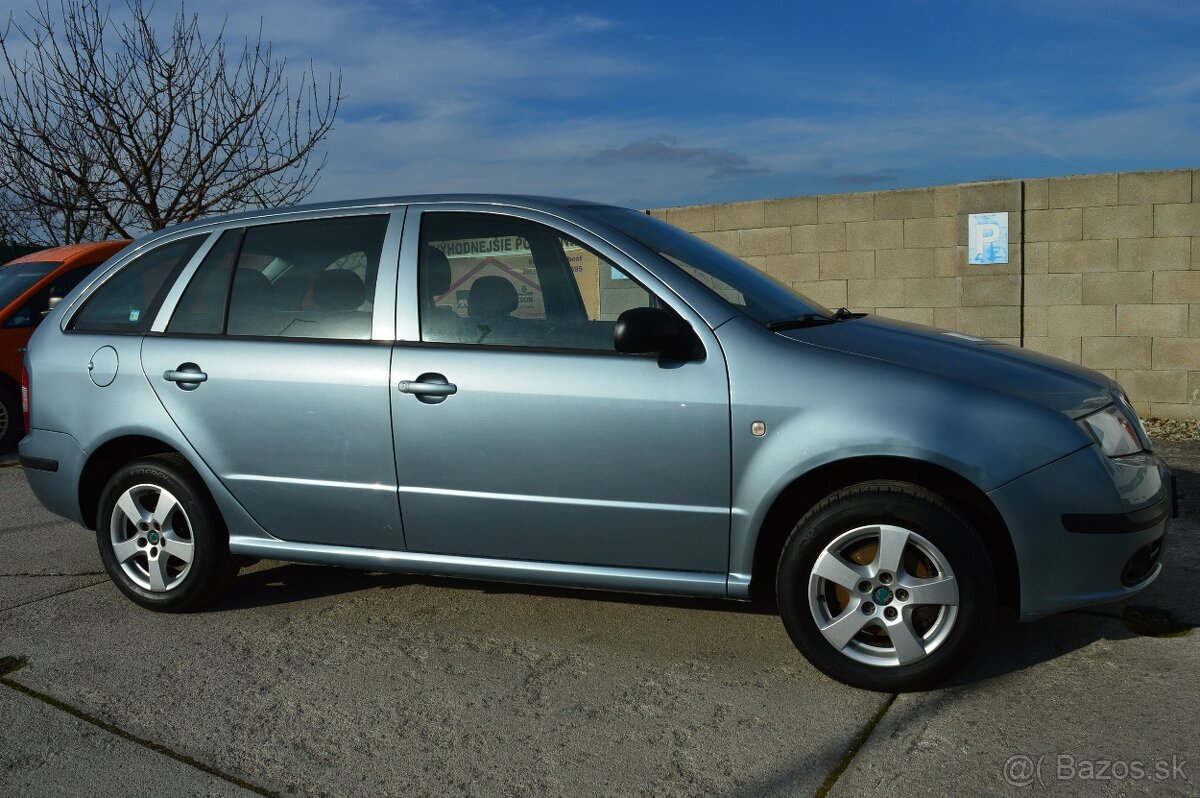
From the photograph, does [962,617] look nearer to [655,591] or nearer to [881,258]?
[655,591]

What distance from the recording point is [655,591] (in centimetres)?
371

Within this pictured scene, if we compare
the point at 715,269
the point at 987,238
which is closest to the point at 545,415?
the point at 715,269

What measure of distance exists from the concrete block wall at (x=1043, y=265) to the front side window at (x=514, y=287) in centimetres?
575

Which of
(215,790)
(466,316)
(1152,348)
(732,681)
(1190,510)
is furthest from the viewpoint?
(1152,348)

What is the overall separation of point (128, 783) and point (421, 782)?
849 mm

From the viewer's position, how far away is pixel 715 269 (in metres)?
4.11

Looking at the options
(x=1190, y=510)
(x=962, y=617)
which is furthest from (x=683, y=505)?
(x=1190, y=510)

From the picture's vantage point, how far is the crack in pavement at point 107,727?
9.77 feet

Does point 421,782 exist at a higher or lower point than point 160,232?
lower

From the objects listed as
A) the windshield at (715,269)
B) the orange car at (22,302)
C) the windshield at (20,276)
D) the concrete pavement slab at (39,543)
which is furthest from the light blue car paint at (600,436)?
the windshield at (20,276)

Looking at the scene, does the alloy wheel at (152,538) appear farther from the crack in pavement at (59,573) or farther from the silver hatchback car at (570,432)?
the crack in pavement at (59,573)

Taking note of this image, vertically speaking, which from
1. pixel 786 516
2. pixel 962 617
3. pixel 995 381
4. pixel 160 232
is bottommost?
pixel 962 617

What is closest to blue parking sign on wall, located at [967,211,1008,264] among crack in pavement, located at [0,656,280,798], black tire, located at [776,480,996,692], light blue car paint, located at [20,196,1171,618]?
light blue car paint, located at [20,196,1171,618]

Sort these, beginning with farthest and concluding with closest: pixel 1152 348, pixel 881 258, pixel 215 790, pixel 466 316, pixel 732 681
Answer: pixel 881 258, pixel 1152 348, pixel 466 316, pixel 732 681, pixel 215 790
